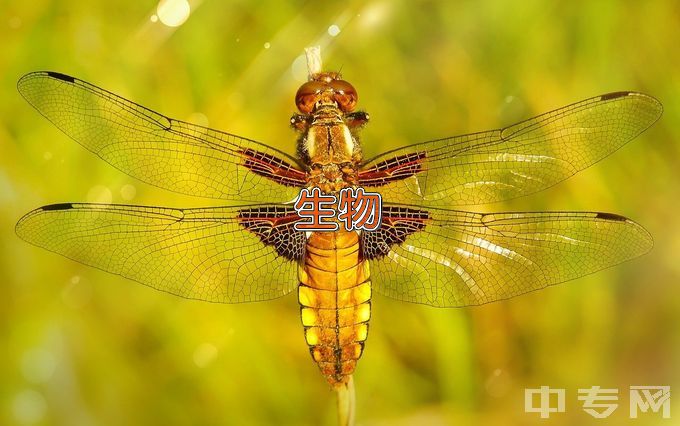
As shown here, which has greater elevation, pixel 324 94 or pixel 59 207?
pixel 324 94

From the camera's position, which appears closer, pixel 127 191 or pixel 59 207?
pixel 59 207

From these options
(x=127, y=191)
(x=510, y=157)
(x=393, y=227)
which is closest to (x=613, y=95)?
(x=510, y=157)

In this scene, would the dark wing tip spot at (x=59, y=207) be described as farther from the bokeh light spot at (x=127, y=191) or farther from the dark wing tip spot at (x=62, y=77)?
the dark wing tip spot at (x=62, y=77)

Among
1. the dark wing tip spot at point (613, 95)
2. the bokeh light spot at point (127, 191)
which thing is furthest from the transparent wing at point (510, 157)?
the bokeh light spot at point (127, 191)

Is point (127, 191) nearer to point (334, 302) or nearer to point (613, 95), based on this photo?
point (334, 302)

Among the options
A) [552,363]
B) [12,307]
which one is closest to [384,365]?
[552,363]
